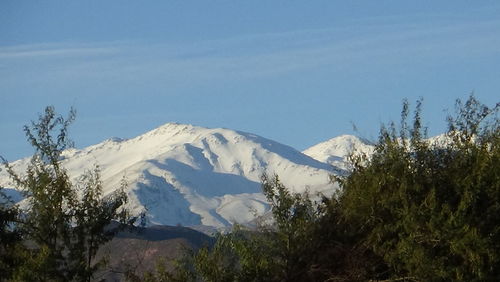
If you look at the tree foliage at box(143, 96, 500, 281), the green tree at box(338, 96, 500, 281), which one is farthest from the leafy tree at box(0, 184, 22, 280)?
the green tree at box(338, 96, 500, 281)

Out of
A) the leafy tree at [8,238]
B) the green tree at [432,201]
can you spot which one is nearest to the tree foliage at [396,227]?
the green tree at [432,201]

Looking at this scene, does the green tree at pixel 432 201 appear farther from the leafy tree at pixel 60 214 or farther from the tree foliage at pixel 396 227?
the leafy tree at pixel 60 214

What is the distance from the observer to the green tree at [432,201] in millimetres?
39750

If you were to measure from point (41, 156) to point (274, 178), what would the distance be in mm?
10932

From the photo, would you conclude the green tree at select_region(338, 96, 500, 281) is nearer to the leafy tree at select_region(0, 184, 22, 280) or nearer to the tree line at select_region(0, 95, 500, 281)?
the tree line at select_region(0, 95, 500, 281)

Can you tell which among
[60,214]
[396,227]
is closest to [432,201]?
[396,227]

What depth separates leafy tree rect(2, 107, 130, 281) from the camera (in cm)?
4591

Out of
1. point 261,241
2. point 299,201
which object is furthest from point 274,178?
point 261,241

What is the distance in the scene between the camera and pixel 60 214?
46.7 metres

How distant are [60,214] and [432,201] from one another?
16250mm

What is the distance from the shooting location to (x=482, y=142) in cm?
4453

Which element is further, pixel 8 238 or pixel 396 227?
pixel 8 238

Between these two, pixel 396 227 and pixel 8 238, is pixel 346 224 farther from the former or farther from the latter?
pixel 8 238

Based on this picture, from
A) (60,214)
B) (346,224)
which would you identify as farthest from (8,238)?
(346,224)
